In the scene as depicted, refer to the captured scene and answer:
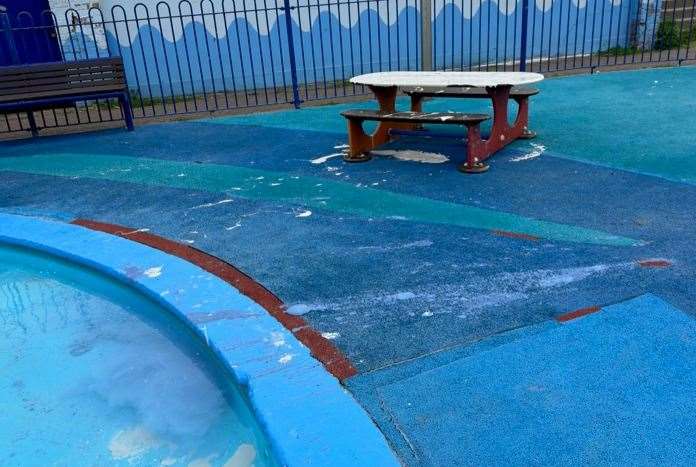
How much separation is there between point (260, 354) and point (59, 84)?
615 centimetres

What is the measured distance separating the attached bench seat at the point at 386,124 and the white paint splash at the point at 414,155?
18cm

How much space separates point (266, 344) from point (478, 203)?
2.21 metres

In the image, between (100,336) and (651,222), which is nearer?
(100,336)

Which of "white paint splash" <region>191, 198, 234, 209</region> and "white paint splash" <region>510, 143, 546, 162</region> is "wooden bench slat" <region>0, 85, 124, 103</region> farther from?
"white paint splash" <region>510, 143, 546, 162</region>

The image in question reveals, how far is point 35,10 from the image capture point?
949 cm

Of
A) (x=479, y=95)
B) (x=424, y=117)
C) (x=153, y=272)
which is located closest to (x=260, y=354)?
(x=153, y=272)

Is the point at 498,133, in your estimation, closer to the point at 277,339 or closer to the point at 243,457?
the point at 277,339

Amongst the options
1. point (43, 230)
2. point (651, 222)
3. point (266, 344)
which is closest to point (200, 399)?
point (266, 344)

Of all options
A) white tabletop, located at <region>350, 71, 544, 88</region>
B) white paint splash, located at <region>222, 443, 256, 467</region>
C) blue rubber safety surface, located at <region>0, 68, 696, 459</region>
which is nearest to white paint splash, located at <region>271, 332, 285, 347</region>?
blue rubber safety surface, located at <region>0, 68, 696, 459</region>

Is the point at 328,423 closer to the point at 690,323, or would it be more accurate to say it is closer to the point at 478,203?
the point at 690,323

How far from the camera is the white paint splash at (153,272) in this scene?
11.5 feet

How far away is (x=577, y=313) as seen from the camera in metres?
2.77

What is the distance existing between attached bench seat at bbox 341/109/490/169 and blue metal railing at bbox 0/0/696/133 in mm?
3249

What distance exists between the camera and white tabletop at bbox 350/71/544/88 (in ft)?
16.2
